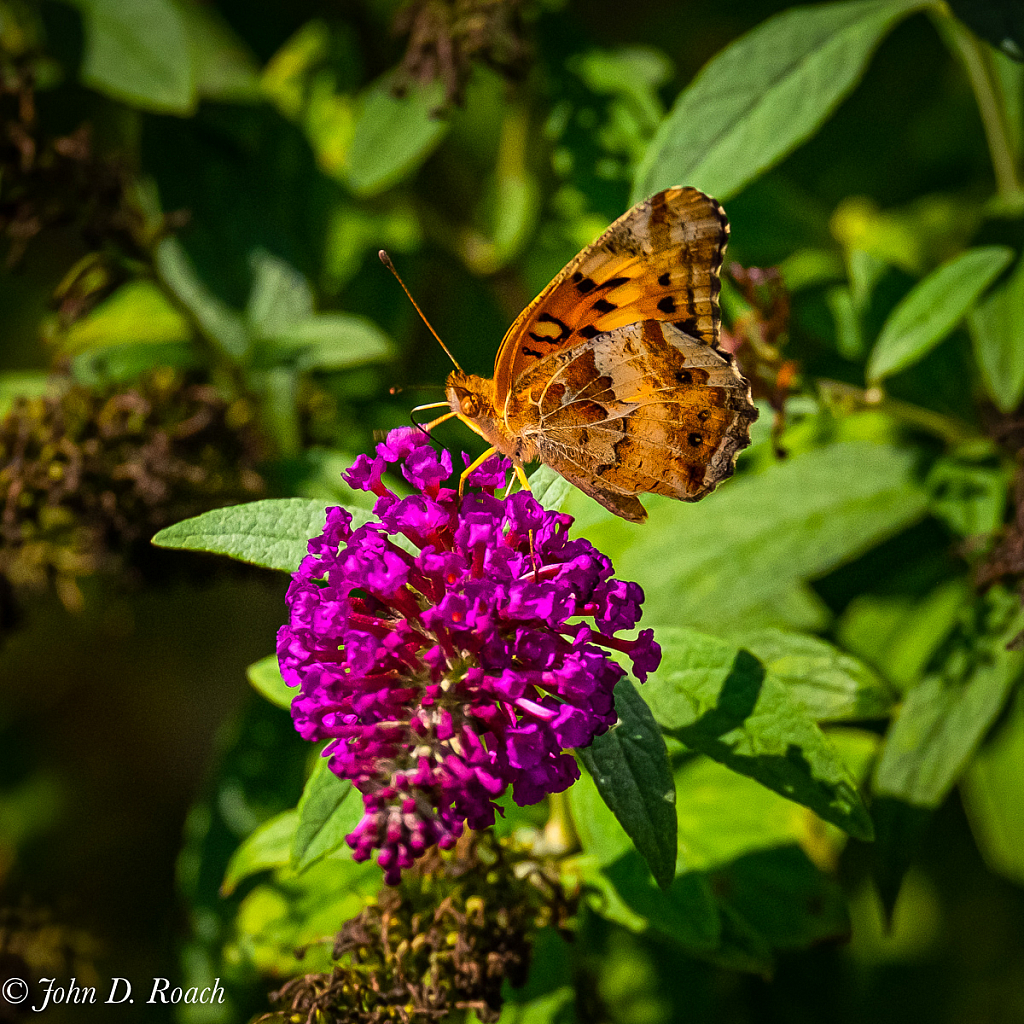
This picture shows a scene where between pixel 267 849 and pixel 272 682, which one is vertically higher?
pixel 272 682

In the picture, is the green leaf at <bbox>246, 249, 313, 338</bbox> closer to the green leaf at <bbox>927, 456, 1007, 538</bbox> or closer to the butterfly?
the butterfly

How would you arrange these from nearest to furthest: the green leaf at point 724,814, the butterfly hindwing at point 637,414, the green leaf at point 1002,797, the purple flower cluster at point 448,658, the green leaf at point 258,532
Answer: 1. the purple flower cluster at point 448,658
2. the green leaf at point 258,532
3. the butterfly hindwing at point 637,414
4. the green leaf at point 724,814
5. the green leaf at point 1002,797

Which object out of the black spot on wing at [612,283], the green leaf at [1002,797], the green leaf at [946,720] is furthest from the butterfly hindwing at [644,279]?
the green leaf at [1002,797]

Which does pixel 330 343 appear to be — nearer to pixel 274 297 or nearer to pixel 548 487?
pixel 274 297

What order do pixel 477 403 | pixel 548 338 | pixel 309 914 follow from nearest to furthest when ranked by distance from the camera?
pixel 548 338 < pixel 477 403 < pixel 309 914

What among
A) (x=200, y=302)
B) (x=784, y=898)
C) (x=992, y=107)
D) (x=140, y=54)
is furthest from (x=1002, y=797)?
(x=140, y=54)

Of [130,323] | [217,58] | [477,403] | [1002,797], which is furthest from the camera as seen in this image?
[217,58]

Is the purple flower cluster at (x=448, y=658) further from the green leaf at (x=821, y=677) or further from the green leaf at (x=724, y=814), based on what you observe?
the green leaf at (x=724, y=814)
